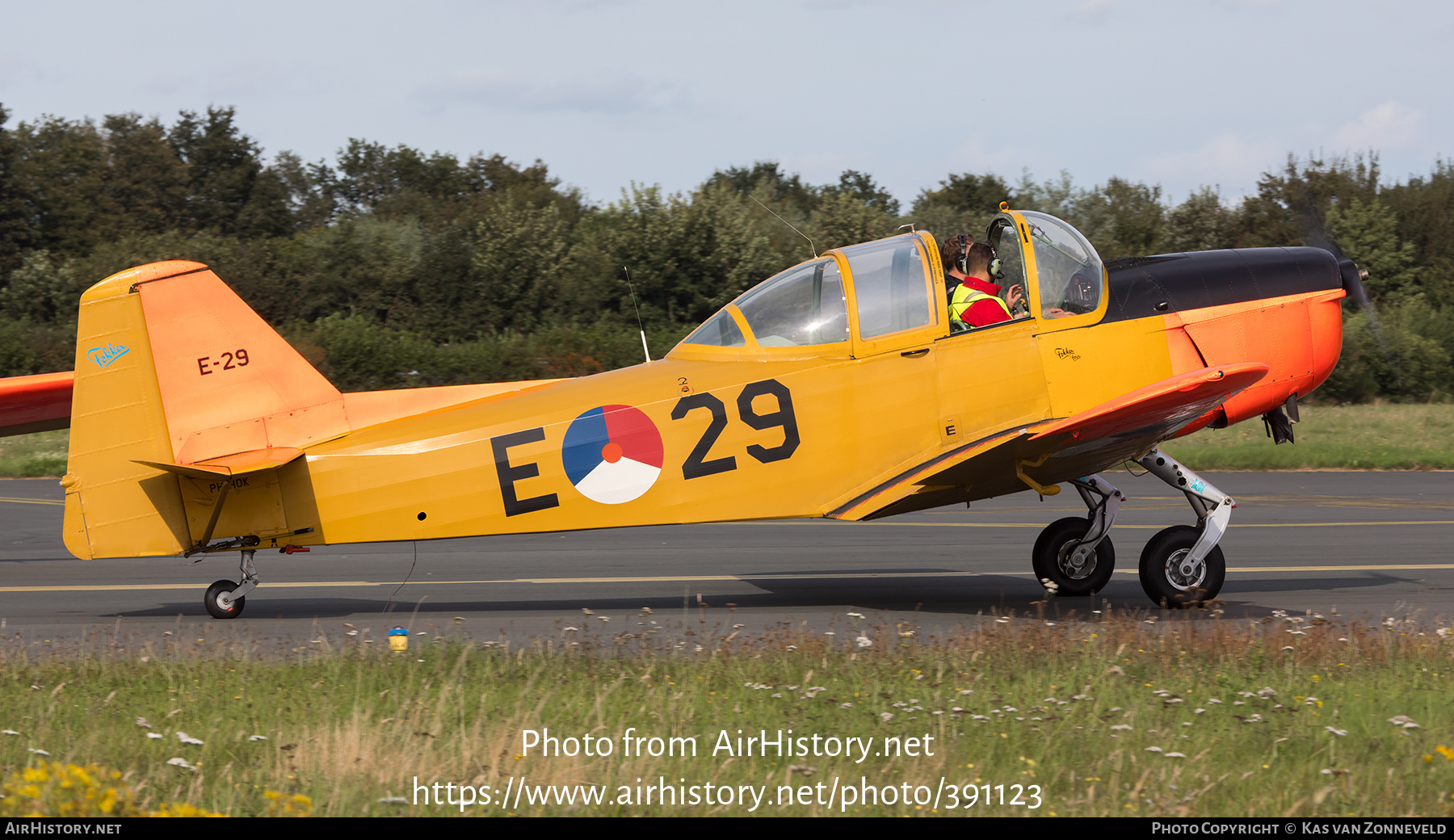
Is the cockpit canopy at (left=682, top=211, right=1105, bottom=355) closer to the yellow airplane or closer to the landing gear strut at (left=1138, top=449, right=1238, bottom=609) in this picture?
the yellow airplane

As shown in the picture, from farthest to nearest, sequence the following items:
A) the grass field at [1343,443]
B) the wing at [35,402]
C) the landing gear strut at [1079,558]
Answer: the grass field at [1343,443] < the wing at [35,402] < the landing gear strut at [1079,558]

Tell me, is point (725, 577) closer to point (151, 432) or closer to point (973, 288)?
point (973, 288)

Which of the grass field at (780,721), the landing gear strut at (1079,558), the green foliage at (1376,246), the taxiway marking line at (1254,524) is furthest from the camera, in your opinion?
the green foliage at (1376,246)

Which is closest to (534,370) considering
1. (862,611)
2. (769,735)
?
(862,611)

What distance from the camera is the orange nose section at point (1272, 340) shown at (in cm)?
806

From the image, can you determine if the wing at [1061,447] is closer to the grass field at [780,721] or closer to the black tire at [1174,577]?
the black tire at [1174,577]

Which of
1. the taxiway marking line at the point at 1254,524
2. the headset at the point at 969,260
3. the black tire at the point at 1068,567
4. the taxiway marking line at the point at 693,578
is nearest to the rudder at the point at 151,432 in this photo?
the taxiway marking line at the point at 693,578

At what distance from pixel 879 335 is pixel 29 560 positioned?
353 inches

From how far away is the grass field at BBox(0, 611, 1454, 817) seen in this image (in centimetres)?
420

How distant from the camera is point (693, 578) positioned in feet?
33.2

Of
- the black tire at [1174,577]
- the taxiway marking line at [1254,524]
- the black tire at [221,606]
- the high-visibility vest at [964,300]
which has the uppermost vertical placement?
the high-visibility vest at [964,300]

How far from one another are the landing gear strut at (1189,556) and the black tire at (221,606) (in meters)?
6.48

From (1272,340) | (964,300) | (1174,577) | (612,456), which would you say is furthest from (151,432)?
(1272,340)

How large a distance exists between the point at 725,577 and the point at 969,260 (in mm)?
3729
